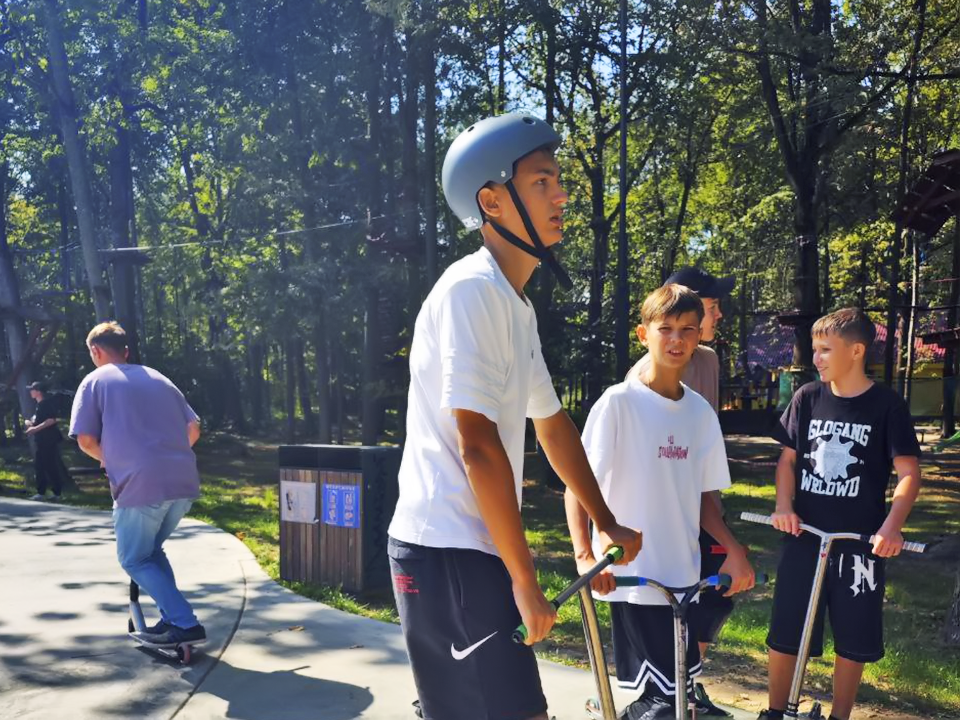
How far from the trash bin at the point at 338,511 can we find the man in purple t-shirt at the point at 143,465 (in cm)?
181

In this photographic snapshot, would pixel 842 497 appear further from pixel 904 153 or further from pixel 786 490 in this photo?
pixel 904 153

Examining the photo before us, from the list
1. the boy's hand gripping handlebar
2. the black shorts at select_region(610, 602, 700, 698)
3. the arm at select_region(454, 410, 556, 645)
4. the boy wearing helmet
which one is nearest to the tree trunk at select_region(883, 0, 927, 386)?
the black shorts at select_region(610, 602, 700, 698)

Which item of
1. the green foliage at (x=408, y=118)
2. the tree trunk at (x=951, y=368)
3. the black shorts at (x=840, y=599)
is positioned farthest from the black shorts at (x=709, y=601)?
the tree trunk at (x=951, y=368)

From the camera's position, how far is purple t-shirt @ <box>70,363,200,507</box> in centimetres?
518

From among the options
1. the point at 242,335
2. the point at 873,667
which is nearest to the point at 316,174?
the point at 242,335

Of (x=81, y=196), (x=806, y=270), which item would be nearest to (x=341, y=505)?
(x=81, y=196)

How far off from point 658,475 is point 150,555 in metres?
3.15

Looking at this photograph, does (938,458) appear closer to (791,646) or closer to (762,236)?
(762,236)

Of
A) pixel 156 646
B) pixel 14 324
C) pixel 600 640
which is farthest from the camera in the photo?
pixel 14 324

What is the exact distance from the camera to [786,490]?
412cm

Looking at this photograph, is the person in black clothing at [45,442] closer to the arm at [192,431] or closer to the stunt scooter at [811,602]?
the arm at [192,431]

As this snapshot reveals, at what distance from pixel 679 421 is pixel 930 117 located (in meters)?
25.5

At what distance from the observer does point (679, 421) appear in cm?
350

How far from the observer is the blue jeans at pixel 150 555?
5184mm
